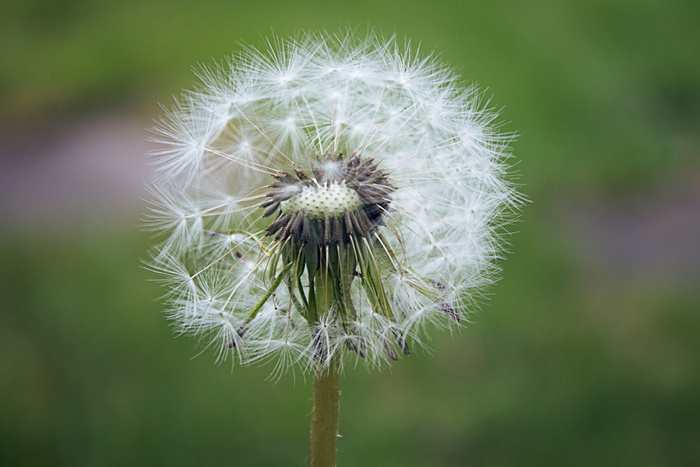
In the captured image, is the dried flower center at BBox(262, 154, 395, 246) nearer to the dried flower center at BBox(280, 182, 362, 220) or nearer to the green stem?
the dried flower center at BBox(280, 182, 362, 220)

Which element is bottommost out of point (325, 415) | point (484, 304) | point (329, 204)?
point (325, 415)

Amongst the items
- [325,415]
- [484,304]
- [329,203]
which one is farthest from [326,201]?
[484,304]

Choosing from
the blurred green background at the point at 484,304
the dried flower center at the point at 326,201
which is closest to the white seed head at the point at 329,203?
the dried flower center at the point at 326,201

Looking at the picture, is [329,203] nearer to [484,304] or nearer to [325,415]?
[325,415]

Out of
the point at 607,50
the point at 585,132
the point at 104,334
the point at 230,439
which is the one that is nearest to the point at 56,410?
the point at 104,334

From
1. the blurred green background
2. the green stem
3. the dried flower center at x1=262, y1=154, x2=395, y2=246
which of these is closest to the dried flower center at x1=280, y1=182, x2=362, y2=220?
the dried flower center at x1=262, y1=154, x2=395, y2=246

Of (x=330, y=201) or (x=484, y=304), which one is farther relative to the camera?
(x=484, y=304)

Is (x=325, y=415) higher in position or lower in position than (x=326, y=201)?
lower

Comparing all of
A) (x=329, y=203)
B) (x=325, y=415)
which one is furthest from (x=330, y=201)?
(x=325, y=415)

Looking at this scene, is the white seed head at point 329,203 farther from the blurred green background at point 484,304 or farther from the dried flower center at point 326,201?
the blurred green background at point 484,304
